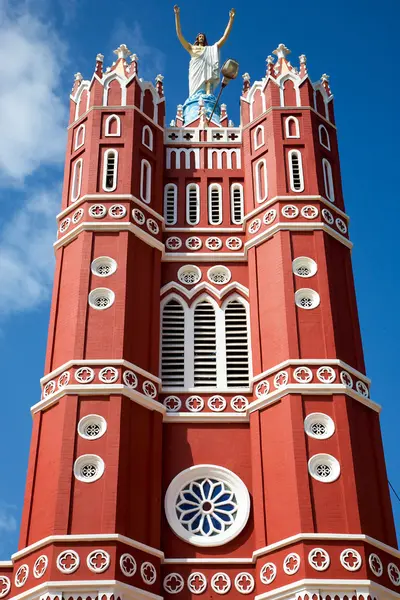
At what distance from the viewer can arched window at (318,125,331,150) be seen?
28984 millimetres

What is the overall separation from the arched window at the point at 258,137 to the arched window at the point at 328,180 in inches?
69.1

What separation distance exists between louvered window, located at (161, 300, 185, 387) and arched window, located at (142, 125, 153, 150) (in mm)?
4619

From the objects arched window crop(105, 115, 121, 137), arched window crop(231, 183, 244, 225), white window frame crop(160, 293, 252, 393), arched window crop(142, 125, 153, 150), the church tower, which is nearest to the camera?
the church tower

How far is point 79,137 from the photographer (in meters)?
29.1

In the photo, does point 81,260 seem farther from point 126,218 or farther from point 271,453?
point 271,453

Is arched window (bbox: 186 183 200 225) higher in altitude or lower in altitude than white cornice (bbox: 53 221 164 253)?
higher

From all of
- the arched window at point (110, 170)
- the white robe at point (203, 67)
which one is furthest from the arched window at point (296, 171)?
the white robe at point (203, 67)

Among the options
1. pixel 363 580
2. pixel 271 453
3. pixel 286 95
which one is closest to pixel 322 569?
pixel 363 580

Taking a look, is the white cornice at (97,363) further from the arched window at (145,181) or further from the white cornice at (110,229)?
the arched window at (145,181)

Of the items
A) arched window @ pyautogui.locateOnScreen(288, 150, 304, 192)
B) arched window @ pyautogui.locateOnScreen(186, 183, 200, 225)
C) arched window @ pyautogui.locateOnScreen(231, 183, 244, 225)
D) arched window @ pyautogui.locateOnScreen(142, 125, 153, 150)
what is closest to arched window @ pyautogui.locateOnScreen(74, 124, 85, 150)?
arched window @ pyautogui.locateOnScreen(142, 125, 153, 150)

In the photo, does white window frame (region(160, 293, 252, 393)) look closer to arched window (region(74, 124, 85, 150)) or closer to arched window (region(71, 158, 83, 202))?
arched window (region(71, 158, 83, 202))

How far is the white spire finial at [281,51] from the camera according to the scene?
30.5m

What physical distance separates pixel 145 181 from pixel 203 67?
8.74 m

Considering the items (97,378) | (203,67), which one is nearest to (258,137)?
(203,67)
